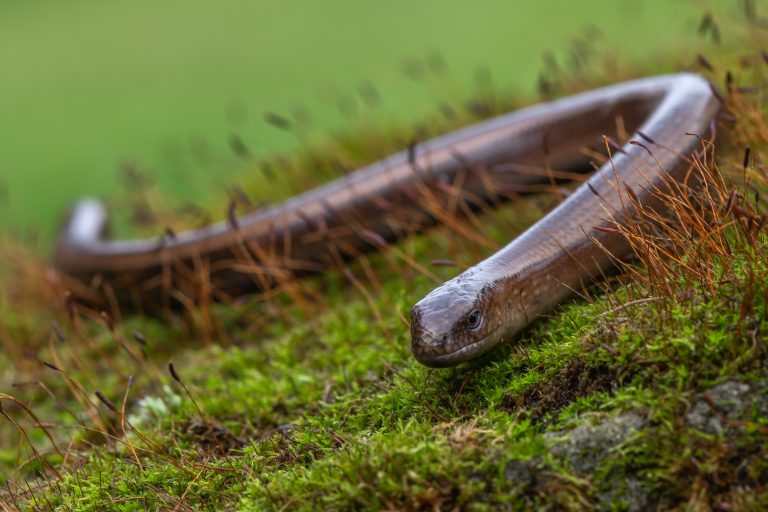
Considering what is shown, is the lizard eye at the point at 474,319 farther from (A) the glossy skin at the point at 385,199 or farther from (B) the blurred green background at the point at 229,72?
(B) the blurred green background at the point at 229,72

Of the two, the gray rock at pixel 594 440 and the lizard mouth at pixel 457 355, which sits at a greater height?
the lizard mouth at pixel 457 355

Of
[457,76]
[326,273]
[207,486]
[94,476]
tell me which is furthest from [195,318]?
[457,76]

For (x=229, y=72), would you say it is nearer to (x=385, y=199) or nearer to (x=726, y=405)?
(x=385, y=199)

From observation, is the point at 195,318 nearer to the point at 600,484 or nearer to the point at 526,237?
the point at 526,237

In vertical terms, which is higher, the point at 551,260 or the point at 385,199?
the point at 551,260

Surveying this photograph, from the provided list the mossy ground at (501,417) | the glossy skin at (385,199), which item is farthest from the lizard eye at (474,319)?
the glossy skin at (385,199)

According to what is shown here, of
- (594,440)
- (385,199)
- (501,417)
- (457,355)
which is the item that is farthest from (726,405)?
(385,199)
